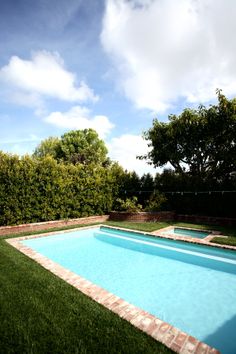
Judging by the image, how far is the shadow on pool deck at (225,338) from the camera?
4.14 m

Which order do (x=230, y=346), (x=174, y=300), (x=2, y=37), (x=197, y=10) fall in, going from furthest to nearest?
(x=2, y=37)
(x=197, y=10)
(x=174, y=300)
(x=230, y=346)

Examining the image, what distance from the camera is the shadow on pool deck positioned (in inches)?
163

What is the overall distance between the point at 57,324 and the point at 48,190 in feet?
32.5

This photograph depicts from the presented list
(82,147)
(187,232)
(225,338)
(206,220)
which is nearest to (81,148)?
(82,147)

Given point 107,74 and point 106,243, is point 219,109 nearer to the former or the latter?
point 107,74

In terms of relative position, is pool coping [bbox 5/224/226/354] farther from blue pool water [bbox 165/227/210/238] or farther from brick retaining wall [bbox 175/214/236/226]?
brick retaining wall [bbox 175/214/236/226]

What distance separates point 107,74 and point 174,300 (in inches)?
388

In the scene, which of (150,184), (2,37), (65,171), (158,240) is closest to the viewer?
(2,37)

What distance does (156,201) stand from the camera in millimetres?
16531

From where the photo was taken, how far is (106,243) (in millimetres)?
11445

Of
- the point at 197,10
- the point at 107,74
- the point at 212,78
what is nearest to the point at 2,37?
the point at 107,74

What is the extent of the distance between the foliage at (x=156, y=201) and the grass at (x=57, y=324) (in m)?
A: 11.0

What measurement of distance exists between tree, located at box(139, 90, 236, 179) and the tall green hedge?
460cm

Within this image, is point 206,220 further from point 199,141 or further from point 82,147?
point 82,147
